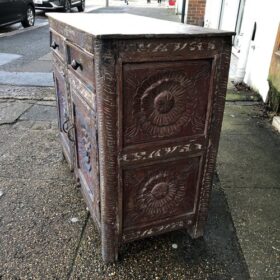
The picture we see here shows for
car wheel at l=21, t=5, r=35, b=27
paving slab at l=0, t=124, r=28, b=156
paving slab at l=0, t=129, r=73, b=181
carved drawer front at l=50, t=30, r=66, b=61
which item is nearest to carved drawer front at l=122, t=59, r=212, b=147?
carved drawer front at l=50, t=30, r=66, b=61

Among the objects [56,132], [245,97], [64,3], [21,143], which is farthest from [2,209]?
[64,3]

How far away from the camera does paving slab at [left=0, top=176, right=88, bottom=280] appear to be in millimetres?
2012

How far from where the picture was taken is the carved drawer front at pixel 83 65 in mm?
1649

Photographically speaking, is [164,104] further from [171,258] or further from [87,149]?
[171,258]

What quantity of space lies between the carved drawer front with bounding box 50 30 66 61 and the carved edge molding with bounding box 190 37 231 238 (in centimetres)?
108

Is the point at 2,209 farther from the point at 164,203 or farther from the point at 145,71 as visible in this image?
the point at 145,71

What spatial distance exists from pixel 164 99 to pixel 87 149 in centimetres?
70

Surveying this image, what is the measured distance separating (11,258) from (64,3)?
48.2 feet

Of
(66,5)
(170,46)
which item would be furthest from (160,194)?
(66,5)

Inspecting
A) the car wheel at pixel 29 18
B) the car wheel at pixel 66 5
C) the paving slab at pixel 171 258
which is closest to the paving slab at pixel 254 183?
the paving slab at pixel 171 258

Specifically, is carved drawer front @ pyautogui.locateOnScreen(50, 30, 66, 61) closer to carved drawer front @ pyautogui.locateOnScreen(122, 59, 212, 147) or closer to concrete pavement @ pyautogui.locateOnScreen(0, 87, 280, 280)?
carved drawer front @ pyautogui.locateOnScreen(122, 59, 212, 147)

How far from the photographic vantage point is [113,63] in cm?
150

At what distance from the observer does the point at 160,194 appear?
6.50 feet

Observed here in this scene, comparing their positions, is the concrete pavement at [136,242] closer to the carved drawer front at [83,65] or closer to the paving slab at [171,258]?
the paving slab at [171,258]
